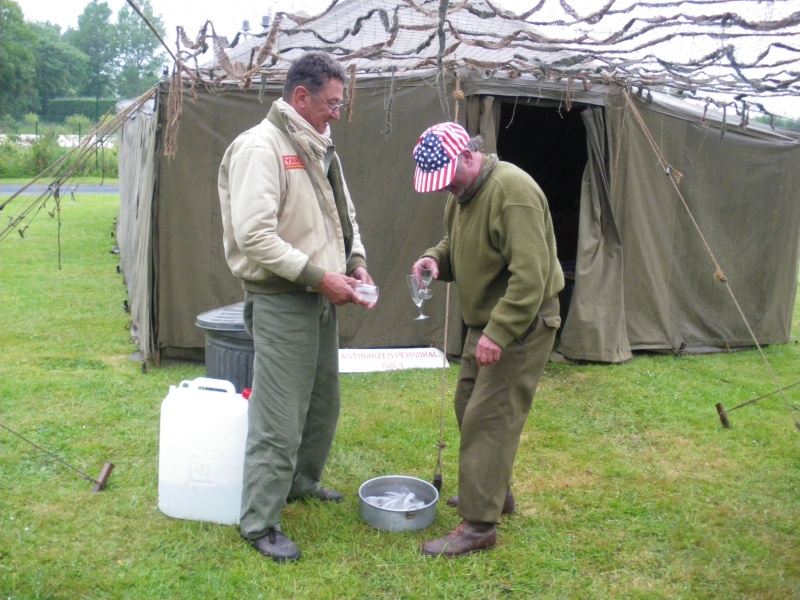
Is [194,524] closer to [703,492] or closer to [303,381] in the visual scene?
[303,381]

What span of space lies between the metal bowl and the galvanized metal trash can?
3.64 feet

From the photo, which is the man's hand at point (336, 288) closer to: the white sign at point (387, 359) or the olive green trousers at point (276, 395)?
the olive green trousers at point (276, 395)

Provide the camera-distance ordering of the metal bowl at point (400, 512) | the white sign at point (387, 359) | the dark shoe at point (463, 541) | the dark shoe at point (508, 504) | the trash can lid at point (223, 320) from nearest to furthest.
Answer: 1. the dark shoe at point (463, 541)
2. the metal bowl at point (400, 512)
3. the dark shoe at point (508, 504)
4. the trash can lid at point (223, 320)
5. the white sign at point (387, 359)

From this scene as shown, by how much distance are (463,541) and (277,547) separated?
28.7 inches

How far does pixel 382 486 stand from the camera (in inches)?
131

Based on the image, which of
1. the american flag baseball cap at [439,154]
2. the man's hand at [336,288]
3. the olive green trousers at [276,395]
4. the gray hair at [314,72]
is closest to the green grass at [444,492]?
the olive green trousers at [276,395]

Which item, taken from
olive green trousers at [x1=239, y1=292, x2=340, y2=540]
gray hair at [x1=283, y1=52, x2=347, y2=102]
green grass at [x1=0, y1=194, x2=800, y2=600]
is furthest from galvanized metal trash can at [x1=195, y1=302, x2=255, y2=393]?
gray hair at [x1=283, y1=52, x2=347, y2=102]

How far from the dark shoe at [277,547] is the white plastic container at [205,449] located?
0.24m

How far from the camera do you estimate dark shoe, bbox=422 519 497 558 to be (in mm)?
2902

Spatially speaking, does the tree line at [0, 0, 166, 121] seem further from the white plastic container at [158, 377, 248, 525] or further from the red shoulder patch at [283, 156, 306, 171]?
the red shoulder patch at [283, 156, 306, 171]

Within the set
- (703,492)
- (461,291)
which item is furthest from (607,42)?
(703,492)

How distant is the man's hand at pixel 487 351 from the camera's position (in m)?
2.64

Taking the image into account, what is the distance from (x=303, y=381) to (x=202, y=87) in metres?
3.26

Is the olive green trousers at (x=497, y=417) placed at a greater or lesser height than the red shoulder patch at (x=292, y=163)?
lesser
